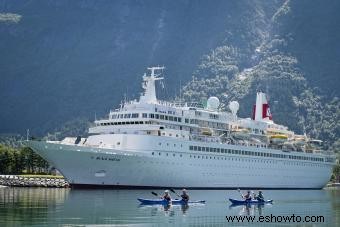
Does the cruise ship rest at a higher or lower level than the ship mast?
lower

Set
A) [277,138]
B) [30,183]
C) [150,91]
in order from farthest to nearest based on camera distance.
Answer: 1. [277,138]
2. [30,183]
3. [150,91]

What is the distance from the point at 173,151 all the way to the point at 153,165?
3.07m

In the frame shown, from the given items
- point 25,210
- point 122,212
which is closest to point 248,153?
point 122,212

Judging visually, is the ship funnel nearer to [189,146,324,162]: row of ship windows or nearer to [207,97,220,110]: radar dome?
[189,146,324,162]: row of ship windows

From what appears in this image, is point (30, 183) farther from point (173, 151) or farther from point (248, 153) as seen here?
point (248, 153)

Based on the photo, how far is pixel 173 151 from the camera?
60812 mm

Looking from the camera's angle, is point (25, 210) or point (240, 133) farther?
point (240, 133)

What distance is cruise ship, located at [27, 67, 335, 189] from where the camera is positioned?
55.9 m

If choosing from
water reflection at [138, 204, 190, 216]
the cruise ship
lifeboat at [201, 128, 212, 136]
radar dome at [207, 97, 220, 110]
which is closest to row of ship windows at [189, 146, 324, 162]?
the cruise ship

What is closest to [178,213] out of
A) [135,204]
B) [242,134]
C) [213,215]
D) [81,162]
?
[213,215]

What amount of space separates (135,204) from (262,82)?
13252 centimetres

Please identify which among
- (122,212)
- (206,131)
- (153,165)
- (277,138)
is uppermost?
(277,138)

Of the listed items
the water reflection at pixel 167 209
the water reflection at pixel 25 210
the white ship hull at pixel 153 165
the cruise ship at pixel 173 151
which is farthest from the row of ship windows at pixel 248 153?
the water reflection at pixel 25 210

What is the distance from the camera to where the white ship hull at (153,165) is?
55.0 metres
